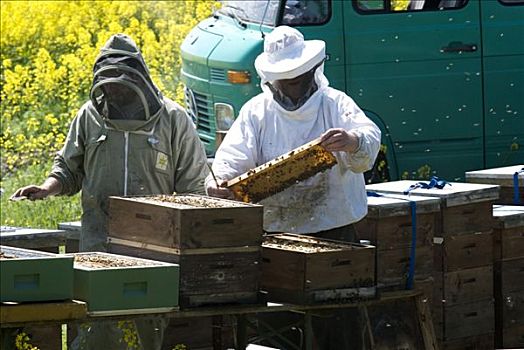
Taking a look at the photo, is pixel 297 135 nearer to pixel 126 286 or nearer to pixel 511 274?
pixel 126 286

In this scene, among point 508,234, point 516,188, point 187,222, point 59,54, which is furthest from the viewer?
point 59,54

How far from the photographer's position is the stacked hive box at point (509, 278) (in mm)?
8031

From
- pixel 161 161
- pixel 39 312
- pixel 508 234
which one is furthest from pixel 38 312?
pixel 508 234

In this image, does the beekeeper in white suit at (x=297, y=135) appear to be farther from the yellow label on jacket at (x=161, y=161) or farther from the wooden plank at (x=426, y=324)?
the wooden plank at (x=426, y=324)

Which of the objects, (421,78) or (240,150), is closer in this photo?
(240,150)

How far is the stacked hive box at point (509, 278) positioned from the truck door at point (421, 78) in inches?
103

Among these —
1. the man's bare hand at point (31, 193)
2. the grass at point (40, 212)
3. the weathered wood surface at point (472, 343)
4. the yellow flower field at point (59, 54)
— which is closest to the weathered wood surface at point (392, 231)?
the weathered wood surface at point (472, 343)

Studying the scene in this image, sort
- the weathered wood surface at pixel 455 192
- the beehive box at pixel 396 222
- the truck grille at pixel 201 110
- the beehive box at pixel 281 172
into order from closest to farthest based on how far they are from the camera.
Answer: the beehive box at pixel 281 172 → the beehive box at pixel 396 222 → the weathered wood surface at pixel 455 192 → the truck grille at pixel 201 110

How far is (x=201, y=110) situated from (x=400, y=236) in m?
4.24

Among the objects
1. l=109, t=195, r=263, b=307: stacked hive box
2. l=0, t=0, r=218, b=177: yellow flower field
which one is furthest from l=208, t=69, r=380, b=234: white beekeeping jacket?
l=0, t=0, r=218, b=177: yellow flower field

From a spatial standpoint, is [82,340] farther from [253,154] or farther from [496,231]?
[496,231]

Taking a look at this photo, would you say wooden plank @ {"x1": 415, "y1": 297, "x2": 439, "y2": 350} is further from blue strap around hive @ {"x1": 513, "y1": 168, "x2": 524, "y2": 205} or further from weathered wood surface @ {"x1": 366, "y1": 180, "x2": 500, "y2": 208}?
blue strap around hive @ {"x1": 513, "y1": 168, "x2": 524, "y2": 205}

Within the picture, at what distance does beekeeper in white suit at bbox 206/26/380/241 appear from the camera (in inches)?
270

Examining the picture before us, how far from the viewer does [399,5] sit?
1075 cm
